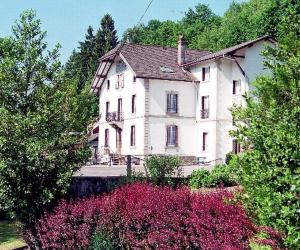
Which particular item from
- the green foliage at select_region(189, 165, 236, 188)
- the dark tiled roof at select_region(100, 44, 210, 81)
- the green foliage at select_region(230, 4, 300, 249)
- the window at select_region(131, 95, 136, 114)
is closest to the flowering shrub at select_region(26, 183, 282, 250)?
the green foliage at select_region(230, 4, 300, 249)

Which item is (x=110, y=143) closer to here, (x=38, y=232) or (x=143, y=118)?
(x=143, y=118)

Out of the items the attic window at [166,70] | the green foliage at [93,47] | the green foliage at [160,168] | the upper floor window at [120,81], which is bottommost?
the green foliage at [160,168]

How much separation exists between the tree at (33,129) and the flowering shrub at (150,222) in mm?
917

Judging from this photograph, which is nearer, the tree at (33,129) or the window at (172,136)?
the tree at (33,129)

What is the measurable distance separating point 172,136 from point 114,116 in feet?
22.7

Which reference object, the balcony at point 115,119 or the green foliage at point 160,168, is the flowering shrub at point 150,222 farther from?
the balcony at point 115,119

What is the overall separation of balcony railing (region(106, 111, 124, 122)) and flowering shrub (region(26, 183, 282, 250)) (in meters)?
37.5

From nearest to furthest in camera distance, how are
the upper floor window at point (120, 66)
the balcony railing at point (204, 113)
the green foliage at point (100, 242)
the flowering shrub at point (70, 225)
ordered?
the green foliage at point (100, 242), the flowering shrub at point (70, 225), the balcony railing at point (204, 113), the upper floor window at point (120, 66)

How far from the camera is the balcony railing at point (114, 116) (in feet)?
160


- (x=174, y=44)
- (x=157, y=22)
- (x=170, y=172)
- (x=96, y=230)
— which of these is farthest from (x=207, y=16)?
(x=96, y=230)

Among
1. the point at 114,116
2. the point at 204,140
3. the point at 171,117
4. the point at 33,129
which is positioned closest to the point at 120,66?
the point at 114,116

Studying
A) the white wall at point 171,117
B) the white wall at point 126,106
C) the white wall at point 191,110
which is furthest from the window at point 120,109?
the white wall at point 171,117

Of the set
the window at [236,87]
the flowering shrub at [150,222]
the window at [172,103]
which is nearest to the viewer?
the flowering shrub at [150,222]

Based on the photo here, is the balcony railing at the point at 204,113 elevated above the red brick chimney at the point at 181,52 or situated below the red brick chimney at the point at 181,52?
below
